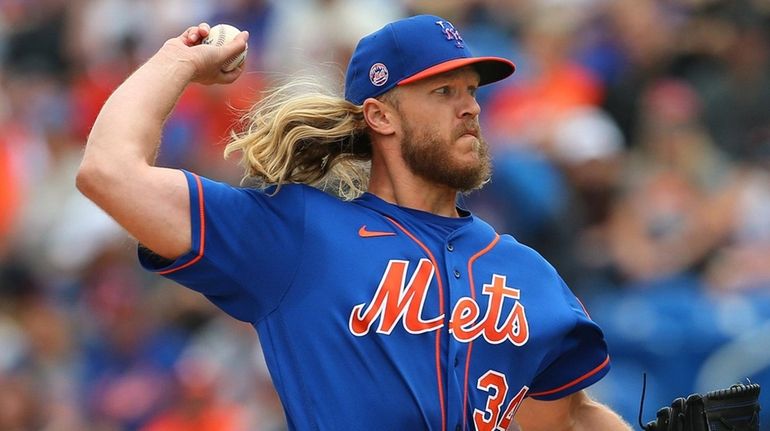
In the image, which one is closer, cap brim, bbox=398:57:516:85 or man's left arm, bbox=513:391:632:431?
cap brim, bbox=398:57:516:85

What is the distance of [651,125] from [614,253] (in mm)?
1220

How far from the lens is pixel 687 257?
7.93m

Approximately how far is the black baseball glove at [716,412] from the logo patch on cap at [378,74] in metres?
1.33

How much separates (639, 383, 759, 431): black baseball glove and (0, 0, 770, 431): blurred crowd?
101 inches

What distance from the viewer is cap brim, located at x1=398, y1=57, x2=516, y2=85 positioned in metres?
4.15

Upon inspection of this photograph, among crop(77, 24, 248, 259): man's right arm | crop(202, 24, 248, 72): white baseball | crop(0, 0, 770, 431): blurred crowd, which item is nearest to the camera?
crop(77, 24, 248, 259): man's right arm

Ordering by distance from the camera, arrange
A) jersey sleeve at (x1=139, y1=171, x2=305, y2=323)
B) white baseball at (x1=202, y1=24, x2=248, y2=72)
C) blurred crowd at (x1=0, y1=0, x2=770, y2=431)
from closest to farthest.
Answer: jersey sleeve at (x1=139, y1=171, x2=305, y2=323) → white baseball at (x1=202, y1=24, x2=248, y2=72) → blurred crowd at (x1=0, y1=0, x2=770, y2=431)

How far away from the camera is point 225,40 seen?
13.5 feet

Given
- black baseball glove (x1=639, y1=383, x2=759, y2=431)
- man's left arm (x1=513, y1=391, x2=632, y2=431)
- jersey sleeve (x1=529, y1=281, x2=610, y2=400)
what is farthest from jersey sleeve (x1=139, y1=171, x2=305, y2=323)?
black baseball glove (x1=639, y1=383, x2=759, y2=431)

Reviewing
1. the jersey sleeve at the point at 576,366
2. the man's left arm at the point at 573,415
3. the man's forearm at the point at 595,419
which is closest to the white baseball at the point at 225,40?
the jersey sleeve at the point at 576,366

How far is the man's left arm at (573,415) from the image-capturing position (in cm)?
445

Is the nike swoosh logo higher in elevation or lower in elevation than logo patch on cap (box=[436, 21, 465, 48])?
lower

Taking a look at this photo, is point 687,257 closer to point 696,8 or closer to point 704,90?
point 704,90

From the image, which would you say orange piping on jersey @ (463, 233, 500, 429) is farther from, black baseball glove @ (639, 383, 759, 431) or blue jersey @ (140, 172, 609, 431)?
black baseball glove @ (639, 383, 759, 431)
